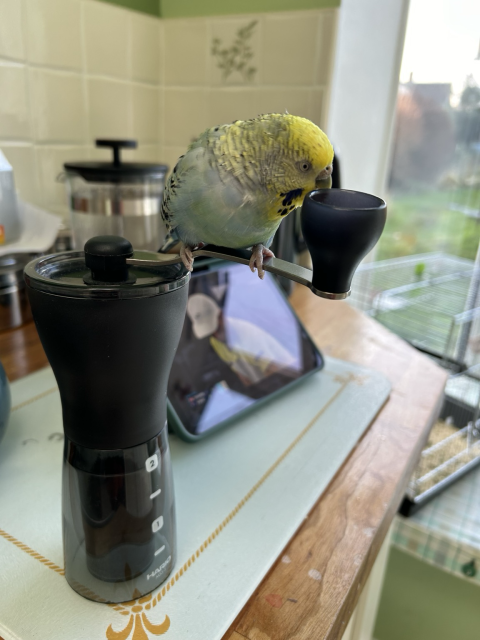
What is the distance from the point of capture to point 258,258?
316 millimetres

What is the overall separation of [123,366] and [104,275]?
5 centimetres

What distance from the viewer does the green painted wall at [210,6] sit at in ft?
2.73

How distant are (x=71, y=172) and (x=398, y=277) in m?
0.81

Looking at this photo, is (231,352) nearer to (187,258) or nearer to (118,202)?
(187,258)

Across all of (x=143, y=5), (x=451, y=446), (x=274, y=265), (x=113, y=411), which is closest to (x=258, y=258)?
(x=274, y=265)

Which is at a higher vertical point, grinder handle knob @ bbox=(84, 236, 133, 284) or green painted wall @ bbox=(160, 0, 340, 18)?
green painted wall @ bbox=(160, 0, 340, 18)

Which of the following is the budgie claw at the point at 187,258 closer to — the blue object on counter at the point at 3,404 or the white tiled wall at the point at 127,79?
the blue object on counter at the point at 3,404

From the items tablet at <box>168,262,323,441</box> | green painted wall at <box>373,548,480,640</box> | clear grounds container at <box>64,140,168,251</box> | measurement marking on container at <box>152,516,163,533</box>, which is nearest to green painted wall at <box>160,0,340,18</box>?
clear grounds container at <box>64,140,168,251</box>

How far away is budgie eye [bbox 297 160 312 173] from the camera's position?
12.2 inches

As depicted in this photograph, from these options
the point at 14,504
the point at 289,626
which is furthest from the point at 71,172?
the point at 289,626

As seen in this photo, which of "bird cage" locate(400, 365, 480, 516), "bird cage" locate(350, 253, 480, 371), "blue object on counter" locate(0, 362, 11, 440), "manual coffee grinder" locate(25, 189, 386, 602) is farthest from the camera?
"bird cage" locate(350, 253, 480, 371)

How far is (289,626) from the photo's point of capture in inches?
12.0

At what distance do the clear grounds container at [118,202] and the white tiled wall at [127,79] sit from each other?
125 mm

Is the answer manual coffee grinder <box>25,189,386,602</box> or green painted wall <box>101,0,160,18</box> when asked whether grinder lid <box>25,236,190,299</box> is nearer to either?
manual coffee grinder <box>25,189,386,602</box>
